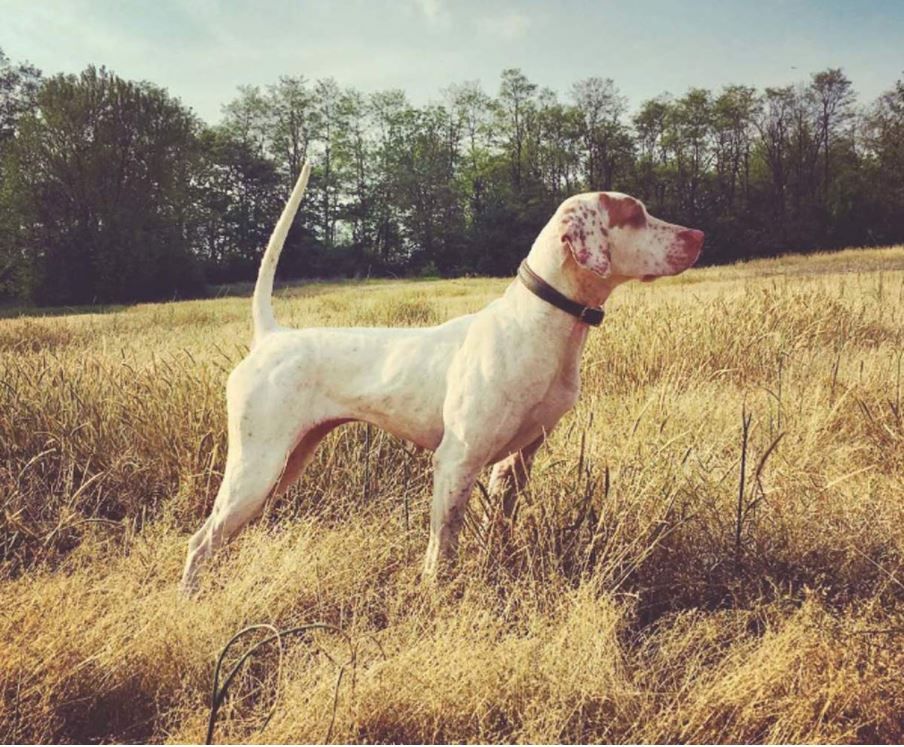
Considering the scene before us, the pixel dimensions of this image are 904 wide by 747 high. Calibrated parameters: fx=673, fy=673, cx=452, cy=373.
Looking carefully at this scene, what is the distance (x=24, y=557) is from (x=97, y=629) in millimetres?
1169

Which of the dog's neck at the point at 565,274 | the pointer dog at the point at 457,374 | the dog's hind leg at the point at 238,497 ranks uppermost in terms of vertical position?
the dog's neck at the point at 565,274

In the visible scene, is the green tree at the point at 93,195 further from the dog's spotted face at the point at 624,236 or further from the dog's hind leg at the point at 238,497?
the dog's spotted face at the point at 624,236

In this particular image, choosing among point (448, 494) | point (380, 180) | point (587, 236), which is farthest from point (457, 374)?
point (380, 180)

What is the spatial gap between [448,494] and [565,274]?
2.60ft

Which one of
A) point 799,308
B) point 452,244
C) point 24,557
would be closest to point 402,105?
point 452,244

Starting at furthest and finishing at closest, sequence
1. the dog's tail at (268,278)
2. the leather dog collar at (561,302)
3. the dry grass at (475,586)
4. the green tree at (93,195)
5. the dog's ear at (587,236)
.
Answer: the green tree at (93,195), the dog's tail at (268,278), the leather dog collar at (561,302), the dog's ear at (587,236), the dry grass at (475,586)

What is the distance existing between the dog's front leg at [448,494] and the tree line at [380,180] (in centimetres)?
2816

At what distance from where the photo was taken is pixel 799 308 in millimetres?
6508

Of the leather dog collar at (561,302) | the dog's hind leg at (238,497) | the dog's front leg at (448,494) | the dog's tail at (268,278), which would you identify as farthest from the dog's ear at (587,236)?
the dog's hind leg at (238,497)

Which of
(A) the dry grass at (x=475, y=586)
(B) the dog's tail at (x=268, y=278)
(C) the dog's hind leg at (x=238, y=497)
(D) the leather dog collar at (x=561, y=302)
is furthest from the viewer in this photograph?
(B) the dog's tail at (x=268, y=278)

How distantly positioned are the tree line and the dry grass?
26476 mm

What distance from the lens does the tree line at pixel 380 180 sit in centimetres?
2677

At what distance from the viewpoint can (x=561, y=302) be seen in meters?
2.09

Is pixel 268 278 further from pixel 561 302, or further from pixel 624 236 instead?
pixel 624 236
